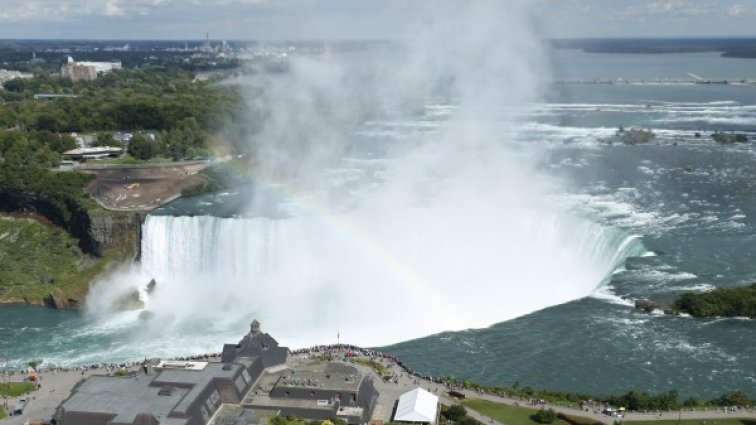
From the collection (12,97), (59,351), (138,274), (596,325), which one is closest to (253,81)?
(12,97)

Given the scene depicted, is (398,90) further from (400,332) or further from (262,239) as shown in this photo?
(400,332)

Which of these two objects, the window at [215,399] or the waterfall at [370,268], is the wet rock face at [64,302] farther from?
the window at [215,399]

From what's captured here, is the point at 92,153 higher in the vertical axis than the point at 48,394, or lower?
higher

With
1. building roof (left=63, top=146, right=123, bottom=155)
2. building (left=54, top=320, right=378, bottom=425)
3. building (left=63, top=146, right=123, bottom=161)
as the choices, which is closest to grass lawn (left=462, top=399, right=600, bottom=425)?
building (left=54, top=320, right=378, bottom=425)

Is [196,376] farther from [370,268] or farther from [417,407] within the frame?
[370,268]

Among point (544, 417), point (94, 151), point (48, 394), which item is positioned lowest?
point (48, 394)

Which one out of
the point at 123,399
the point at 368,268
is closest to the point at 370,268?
the point at 368,268

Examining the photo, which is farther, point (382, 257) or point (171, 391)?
point (382, 257)
